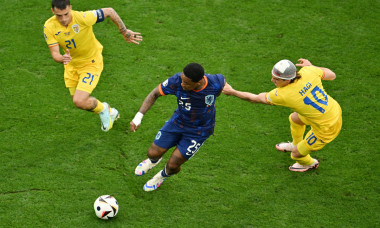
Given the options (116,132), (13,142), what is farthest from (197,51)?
(13,142)

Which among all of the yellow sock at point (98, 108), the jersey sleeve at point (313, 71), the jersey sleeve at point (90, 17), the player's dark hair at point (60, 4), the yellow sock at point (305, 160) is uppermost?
the player's dark hair at point (60, 4)

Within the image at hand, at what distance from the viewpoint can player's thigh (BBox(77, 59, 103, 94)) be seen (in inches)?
328

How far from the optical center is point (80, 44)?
26.9 feet

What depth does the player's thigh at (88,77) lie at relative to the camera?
8.32 m

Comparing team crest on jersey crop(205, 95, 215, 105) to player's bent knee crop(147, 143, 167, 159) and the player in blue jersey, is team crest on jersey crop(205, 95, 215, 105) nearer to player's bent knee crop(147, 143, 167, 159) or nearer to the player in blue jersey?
the player in blue jersey

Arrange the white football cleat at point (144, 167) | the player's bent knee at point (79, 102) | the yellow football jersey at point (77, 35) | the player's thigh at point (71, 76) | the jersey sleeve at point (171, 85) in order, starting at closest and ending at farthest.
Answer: the jersey sleeve at point (171, 85) → the white football cleat at point (144, 167) → the yellow football jersey at point (77, 35) → the player's bent knee at point (79, 102) → the player's thigh at point (71, 76)

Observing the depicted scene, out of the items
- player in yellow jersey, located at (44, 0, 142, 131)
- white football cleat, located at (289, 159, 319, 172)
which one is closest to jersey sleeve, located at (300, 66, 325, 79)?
white football cleat, located at (289, 159, 319, 172)

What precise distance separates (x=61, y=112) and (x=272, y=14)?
582 centimetres

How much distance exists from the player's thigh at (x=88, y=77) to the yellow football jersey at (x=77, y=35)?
0.44ft

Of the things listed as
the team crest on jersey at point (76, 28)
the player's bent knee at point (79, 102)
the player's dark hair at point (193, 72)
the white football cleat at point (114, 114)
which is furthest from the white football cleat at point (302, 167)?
the team crest on jersey at point (76, 28)

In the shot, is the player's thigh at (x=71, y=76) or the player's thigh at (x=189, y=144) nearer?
the player's thigh at (x=189, y=144)

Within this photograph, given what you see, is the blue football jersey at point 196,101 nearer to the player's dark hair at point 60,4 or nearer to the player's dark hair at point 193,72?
the player's dark hair at point 193,72

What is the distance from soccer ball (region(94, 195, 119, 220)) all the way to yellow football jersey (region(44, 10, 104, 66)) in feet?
9.11

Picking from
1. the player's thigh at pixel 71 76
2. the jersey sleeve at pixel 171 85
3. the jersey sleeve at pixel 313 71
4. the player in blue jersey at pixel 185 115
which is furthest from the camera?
the player's thigh at pixel 71 76
